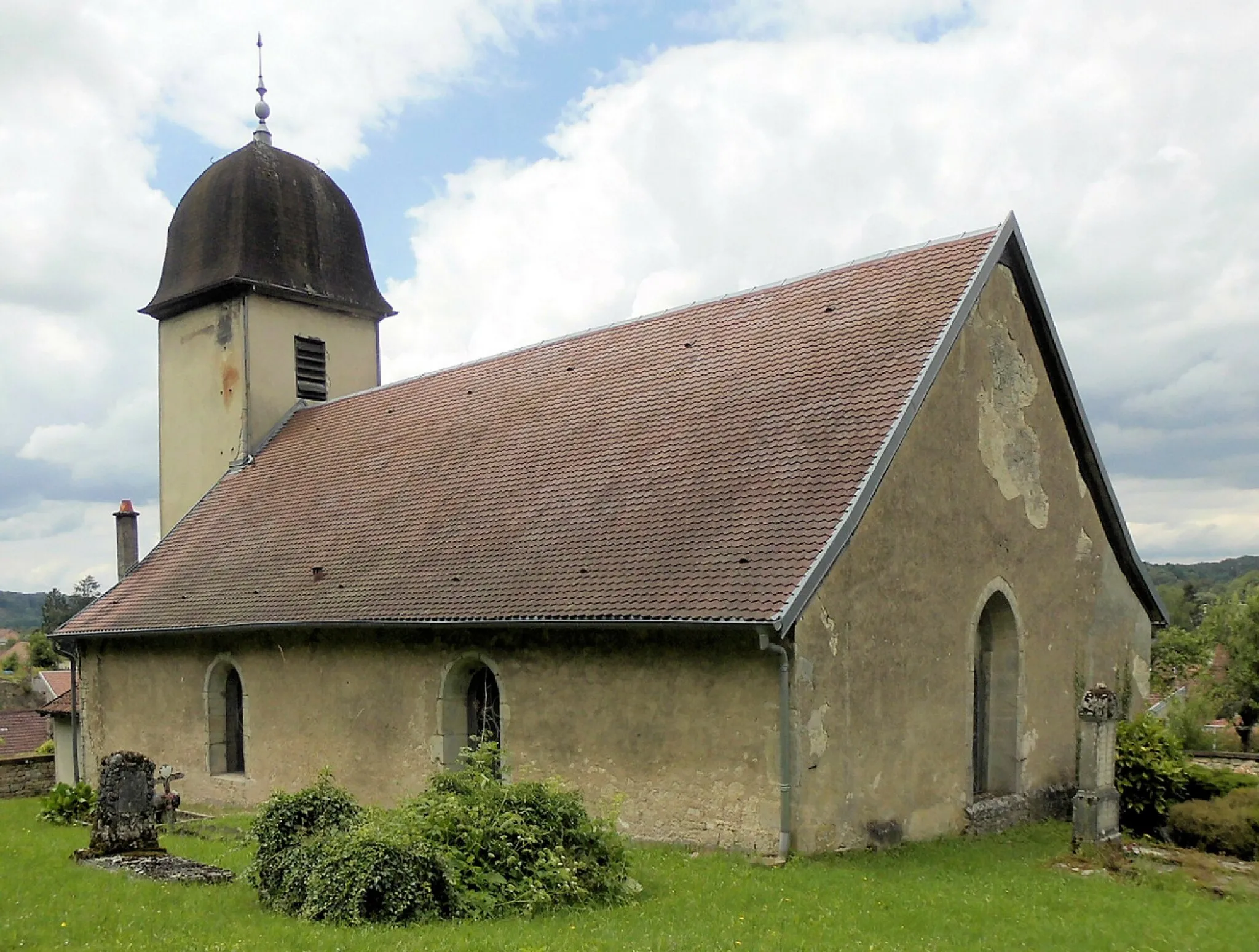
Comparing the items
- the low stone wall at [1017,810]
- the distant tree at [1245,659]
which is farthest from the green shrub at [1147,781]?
the distant tree at [1245,659]

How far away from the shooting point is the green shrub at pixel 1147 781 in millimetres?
14555

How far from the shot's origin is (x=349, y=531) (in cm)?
1777

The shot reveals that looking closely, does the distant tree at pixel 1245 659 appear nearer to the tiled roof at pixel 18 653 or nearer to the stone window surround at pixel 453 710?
the stone window surround at pixel 453 710

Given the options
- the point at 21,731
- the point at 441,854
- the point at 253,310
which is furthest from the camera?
the point at 21,731

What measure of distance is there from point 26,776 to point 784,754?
18921mm

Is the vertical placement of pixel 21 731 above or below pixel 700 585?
below

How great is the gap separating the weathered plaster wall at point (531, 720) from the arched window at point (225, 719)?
188mm

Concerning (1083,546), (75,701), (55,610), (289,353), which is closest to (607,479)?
(1083,546)

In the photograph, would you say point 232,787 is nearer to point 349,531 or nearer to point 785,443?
point 349,531

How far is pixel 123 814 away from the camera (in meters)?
11.5

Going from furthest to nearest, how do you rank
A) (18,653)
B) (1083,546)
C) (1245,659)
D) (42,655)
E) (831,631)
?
(18,653)
(42,655)
(1245,659)
(1083,546)
(831,631)

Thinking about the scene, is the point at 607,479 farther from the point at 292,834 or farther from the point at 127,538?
the point at 127,538

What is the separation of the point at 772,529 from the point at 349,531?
807cm

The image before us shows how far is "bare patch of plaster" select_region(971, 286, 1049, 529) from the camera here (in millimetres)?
14828
